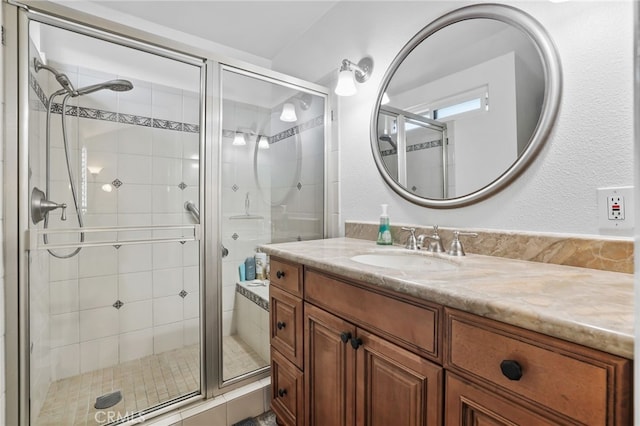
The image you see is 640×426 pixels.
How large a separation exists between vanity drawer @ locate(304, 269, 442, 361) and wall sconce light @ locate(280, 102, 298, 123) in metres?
1.19

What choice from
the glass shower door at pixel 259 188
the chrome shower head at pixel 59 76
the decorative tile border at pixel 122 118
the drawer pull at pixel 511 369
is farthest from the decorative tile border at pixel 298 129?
the drawer pull at pixel 511 369

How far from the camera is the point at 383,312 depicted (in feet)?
2.69

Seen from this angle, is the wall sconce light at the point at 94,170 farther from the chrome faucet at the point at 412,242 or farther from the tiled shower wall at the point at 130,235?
the chrome faucet at the point at 412,242

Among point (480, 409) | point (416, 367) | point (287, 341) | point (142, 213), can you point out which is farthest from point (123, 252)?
point (480, 409)

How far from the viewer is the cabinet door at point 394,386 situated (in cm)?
A: 70

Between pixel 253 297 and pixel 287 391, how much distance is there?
65 centimetres

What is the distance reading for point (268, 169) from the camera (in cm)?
196

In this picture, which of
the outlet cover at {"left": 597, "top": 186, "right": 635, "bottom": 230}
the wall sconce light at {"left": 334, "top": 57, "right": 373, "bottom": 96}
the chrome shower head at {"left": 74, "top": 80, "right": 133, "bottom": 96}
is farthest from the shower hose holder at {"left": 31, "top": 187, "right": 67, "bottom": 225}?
the outlet cover at {"left": 597, "top": 186, "right": 635, "bottom": 230}

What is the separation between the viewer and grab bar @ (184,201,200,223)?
1.47 m

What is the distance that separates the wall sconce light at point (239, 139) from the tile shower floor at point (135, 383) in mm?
1092

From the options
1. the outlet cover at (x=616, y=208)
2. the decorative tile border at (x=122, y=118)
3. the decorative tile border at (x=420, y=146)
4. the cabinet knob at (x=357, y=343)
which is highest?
the decorative tile border at (x=122, y=118)

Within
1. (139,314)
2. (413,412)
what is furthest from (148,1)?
(413,412)

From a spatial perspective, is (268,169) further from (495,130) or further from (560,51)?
(560,51)

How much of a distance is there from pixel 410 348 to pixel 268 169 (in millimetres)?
1477
